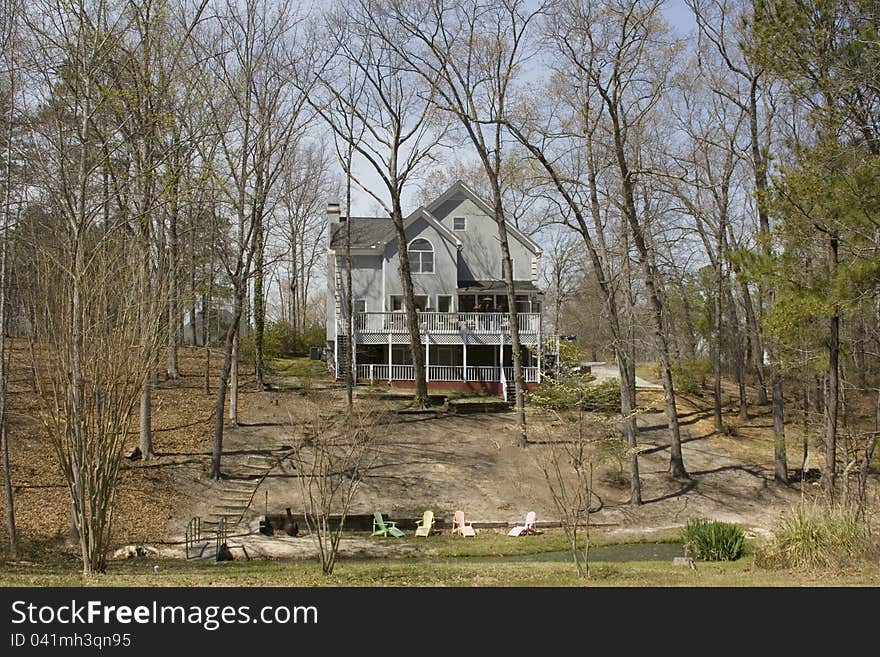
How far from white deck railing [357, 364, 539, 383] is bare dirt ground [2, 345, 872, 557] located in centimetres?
384

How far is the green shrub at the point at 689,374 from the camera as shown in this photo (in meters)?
35.0

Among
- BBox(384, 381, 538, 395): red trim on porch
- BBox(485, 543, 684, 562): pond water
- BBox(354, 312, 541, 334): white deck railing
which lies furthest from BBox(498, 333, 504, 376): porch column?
BBox(485, 543, 684, 562): pond water

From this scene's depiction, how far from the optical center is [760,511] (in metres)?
22.7

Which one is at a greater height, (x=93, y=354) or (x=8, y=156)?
(x=8, y=156)

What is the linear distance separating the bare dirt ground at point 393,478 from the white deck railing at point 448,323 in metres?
4.99

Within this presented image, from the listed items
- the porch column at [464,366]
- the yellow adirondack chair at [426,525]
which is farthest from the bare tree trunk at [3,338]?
the porch column at [464,366]

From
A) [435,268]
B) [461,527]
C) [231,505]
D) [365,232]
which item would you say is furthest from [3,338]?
[365,232]

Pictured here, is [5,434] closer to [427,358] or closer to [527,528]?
[527,528]

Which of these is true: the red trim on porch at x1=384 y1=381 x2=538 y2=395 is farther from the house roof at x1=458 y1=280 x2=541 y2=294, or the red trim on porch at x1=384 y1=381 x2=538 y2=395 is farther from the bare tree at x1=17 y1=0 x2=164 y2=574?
the bare tree at x1=17 y1=0 x2=164 y2=574

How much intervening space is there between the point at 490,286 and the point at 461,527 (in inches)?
729

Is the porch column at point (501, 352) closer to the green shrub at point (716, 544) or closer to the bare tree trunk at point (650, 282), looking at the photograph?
the bare tree trunk at point (650, 282)

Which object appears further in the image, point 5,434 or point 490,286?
point 490,286

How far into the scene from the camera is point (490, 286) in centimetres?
3681
